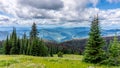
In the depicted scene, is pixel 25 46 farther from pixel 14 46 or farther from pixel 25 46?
pixel 14 46

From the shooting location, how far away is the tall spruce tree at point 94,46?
22500 millimetres

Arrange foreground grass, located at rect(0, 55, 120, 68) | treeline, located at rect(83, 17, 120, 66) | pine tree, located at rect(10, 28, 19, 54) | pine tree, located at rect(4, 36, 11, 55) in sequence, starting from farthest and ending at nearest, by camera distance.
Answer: pine tree, located at rect(4, 36, 11, 55) < pine tree, located at rect(10, 28, 19, 54) < treeline, located at rect(83, 17, 120, 66) < foreground grass, located at rect(0, 55, 120, 68)

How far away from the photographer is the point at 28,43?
89625mm

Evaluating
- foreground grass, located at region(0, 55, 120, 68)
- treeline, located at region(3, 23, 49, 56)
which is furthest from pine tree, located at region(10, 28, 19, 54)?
foreground grass, located at region(0, 55, 120, 68)

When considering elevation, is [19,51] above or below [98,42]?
below

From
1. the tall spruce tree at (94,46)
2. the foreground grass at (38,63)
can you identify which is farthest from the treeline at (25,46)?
the foreground grass at (38,63)

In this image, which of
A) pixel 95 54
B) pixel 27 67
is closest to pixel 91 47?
pixel 95 54

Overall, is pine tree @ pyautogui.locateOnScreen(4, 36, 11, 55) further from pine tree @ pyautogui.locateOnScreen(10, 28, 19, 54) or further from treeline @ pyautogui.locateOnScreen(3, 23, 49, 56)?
pine tree @ pyautogui.locateOnScreen(10, 28, 19, 54)

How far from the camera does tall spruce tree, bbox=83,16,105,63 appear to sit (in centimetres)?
2250

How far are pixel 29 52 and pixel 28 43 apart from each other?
275 inches

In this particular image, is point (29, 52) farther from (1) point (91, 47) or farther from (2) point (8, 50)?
(1) point (91, 47)

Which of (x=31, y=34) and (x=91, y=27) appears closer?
(x=91, y=27)

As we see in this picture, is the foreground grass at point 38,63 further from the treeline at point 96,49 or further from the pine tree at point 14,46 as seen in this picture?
the pine tree at point 14,46

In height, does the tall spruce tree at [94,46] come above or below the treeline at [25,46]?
above
